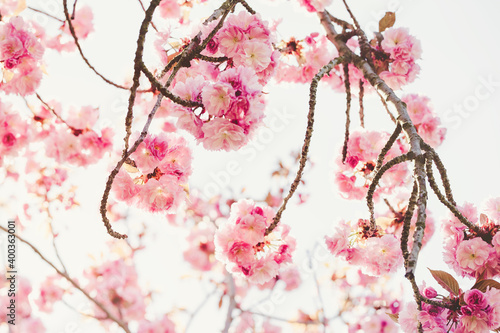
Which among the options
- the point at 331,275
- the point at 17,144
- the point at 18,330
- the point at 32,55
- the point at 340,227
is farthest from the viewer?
the point at 331,275

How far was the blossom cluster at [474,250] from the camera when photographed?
1.17m

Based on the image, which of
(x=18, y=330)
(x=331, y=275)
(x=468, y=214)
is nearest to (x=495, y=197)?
(x=468, y=214)

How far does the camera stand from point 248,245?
1393 mm

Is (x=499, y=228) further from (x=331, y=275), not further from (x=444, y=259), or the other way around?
(x=331, y=275)

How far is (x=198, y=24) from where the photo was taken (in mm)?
1418

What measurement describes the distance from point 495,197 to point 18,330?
524 centimetres

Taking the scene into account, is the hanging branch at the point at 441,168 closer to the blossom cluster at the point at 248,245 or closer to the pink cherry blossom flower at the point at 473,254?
the pink cherry blossom flower at the point at 473,254

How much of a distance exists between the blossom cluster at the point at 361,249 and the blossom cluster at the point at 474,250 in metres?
0.18

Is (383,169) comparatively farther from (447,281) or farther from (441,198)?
(447,281)

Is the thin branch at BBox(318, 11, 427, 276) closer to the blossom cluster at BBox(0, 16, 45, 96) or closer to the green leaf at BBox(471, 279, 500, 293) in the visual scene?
the green leaf at BBox(471, 279, 500, 293)

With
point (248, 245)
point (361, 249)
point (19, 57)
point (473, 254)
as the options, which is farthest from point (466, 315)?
point (19, 57)

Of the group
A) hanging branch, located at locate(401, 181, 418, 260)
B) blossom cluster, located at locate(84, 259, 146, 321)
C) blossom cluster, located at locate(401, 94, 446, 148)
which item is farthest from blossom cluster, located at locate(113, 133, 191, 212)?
blossom cluster, located at locate(84, 259, 146, 321)

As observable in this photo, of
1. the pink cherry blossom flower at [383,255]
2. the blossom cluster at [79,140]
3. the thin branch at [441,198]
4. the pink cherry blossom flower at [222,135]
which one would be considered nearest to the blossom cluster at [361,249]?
the pink cherry blossom flower at [383,255]

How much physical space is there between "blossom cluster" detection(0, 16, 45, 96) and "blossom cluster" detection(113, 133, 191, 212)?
1.24 m
